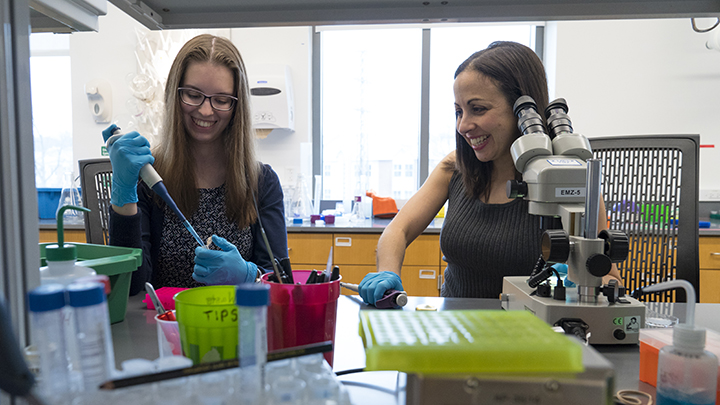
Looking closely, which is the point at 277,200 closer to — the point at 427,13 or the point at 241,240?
the point at 241,240

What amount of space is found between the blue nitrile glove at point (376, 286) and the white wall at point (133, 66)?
244 cm

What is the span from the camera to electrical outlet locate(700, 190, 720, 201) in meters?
2.97

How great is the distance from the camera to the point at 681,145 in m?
1.39

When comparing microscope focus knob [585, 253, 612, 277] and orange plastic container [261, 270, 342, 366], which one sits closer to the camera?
orange plastic container [261, 270, 342, 366]

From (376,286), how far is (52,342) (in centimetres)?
68

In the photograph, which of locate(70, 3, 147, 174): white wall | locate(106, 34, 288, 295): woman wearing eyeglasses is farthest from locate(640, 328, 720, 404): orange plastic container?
locate(70, 3, 147, 174): white wall

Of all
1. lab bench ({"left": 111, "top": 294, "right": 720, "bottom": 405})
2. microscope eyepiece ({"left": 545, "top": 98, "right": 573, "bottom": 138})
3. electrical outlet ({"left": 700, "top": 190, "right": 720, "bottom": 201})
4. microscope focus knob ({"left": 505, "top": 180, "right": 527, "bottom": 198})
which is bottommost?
lab bench ({"left": 111, "top": 294, "right": 720, "bottom": 405})

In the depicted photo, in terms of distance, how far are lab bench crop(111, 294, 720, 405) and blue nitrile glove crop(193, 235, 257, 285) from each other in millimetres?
142

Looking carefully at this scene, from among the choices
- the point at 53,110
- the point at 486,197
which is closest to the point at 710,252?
the point at 486,197

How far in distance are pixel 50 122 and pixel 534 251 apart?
12.0ft

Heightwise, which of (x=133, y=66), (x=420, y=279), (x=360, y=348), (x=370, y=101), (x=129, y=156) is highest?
(x=133, y=66)

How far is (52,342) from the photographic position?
35 centimetres

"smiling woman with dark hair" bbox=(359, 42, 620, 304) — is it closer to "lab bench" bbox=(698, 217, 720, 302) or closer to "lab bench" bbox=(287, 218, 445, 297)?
"lab bench" bbox=(287, 218, 445, 297)

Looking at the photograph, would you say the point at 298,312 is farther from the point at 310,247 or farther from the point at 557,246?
the point at 310,247
